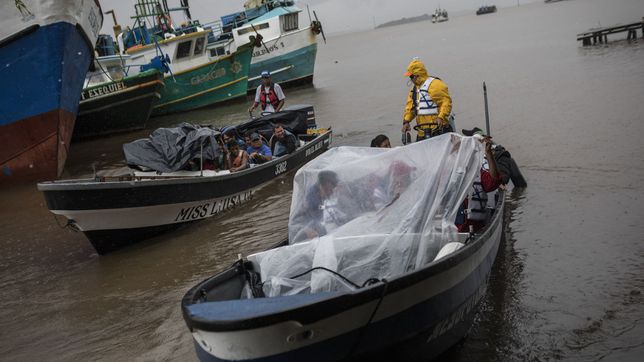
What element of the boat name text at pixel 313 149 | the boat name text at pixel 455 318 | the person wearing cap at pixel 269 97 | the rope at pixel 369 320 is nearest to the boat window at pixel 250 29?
the person wearing cap at pixel 269 97

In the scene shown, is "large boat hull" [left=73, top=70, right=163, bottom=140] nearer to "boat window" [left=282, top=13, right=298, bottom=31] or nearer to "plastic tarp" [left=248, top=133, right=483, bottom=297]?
"boat window" [left=282, top=13, right=298, bottom=31]

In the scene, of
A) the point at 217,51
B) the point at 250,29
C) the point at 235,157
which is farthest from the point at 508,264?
the point at 250,29

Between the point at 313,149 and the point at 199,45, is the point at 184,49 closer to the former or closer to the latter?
the point at 199,45

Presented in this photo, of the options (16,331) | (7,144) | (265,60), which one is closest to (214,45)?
(265,60)

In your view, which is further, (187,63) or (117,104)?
(187,63)

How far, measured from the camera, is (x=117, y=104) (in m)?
22.2

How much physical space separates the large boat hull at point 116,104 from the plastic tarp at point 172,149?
1290 centimetres

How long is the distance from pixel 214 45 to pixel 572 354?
1046 inches

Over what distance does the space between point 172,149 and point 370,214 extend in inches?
211

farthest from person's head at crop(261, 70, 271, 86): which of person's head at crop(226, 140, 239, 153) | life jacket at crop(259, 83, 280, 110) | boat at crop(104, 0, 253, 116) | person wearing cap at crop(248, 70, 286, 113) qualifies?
boat at crop(104, 0, 253, 116)

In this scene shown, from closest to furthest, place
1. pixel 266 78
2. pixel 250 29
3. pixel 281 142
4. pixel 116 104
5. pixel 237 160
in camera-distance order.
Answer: pixel 237 160 < pixel 281 142 < pixel 266 78 < pixel 116 104 < pixel 250 29

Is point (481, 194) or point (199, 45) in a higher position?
point (199, 45)

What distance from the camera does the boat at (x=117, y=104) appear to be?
71.6 feet

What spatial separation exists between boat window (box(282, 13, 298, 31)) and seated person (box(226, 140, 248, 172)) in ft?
75.0
